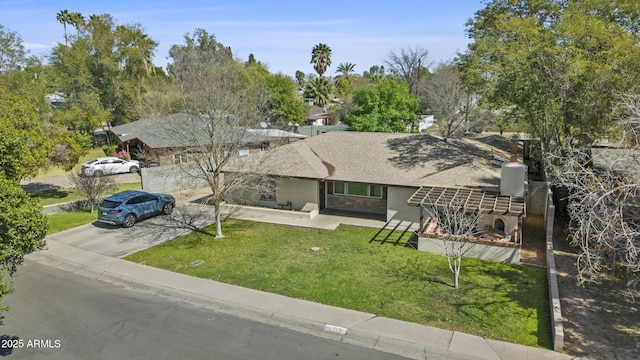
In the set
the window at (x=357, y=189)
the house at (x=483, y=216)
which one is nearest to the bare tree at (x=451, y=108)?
the window at (x=357, y=189)

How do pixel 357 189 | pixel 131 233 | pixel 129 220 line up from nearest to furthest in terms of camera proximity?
pixel 131 233 → pixel 129 220 → pixel 357 189

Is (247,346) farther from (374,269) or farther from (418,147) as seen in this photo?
(418,147)

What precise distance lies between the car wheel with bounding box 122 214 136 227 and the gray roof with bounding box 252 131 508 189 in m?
7.40

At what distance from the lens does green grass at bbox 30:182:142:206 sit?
1059 inches

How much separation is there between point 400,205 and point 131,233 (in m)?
13.8

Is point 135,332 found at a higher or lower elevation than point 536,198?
lower

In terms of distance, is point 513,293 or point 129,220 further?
point 129,220

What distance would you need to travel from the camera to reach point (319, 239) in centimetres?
1892

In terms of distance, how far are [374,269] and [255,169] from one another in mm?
8946

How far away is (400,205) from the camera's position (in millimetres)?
20859

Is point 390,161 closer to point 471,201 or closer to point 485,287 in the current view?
point 471,201

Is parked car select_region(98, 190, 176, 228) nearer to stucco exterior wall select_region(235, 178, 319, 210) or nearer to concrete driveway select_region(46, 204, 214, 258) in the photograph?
concrete driveway select_region(46, 204, 214, 258)

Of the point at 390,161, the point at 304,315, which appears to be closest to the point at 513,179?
the point at 390,161

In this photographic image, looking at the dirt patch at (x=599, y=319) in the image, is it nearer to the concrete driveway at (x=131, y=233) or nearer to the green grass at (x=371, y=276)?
A: the green grass at (x=371, y=276)
